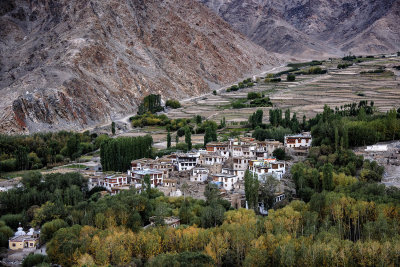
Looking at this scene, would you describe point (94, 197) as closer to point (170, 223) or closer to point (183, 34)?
point (170, 223)

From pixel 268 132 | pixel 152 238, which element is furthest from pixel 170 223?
pixel 268 132

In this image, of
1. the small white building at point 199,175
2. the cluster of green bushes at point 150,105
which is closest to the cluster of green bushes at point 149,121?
the cluster of green bushes at point 150,105

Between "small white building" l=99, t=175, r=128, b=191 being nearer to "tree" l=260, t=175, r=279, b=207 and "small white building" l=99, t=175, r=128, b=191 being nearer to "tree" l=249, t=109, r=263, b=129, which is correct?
"tree" l=260, t=175, r=279, b=207

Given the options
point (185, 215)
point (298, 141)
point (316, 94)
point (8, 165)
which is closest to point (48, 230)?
point (185, 215)

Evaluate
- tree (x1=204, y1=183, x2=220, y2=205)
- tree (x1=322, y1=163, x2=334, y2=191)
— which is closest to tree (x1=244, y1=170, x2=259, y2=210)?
tree (x1=204, y1=183, x2=220, y2=205)

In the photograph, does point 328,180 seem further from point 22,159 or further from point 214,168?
point 22,159
